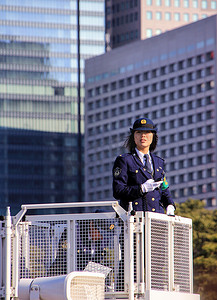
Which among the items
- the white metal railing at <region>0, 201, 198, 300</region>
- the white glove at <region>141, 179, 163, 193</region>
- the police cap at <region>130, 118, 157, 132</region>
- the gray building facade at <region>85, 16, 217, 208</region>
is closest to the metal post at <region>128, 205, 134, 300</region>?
the white metal railing at <region>0, 201, 198, 300</region>

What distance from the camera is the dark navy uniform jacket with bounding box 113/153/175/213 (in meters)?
12.6

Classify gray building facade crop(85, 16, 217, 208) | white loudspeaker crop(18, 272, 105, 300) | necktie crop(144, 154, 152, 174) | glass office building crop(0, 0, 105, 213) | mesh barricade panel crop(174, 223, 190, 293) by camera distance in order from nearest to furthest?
white loudspeaker crop(18, 272, 105, 300)
mesh barricade panel crop(174, 223, 190, 293)
necktie crop(144, 154, 152, 174)
gray building facade crop(85, 16, 217, 208)
glass office building crop(0, 0, 105, 213)

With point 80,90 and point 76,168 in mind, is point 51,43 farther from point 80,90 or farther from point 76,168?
point 76,168

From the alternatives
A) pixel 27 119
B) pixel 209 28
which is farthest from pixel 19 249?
pixel 27 119

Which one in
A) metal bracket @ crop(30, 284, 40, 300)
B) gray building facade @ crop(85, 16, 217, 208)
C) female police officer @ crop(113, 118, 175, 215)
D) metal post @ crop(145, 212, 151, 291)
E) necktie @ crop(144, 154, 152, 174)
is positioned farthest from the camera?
gray building facade @ crop(85, 16, 217, 208)

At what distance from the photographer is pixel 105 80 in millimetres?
168500

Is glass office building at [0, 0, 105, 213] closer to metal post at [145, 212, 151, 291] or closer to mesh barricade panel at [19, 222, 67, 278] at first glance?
mesh barricade panel at [19, 222, 67, 278]

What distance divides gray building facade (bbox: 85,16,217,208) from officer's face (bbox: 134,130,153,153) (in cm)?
13365

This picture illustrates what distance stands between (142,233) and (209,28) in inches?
5451

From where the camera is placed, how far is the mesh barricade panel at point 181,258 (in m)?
12.5

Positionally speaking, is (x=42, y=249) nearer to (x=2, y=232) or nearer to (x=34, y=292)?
(x=2, y=232)

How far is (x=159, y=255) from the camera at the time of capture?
12.1 m

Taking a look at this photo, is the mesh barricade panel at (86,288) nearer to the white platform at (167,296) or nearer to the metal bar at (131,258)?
the metal bar at (131,258)

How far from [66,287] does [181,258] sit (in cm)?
189
